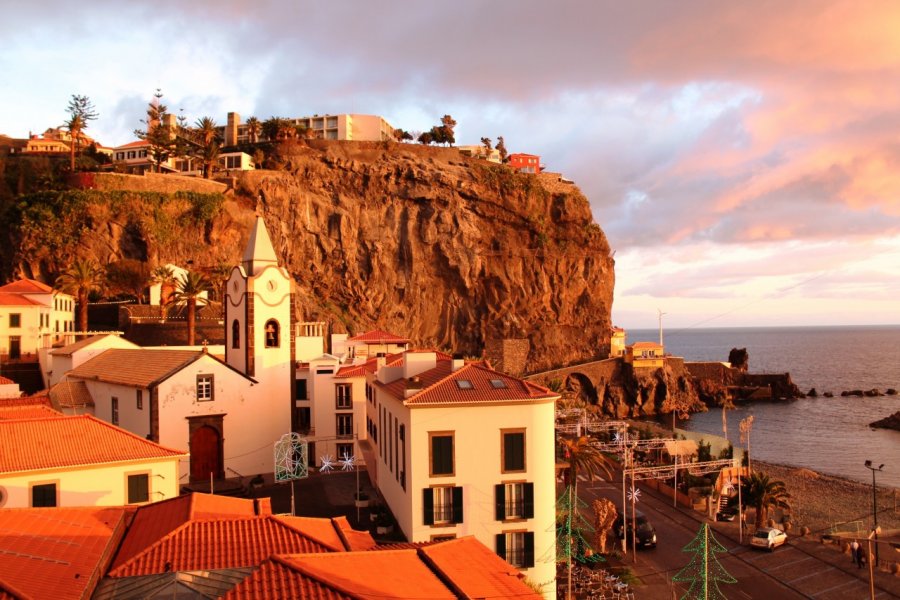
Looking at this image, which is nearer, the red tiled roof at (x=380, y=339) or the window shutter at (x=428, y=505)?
the window shutter at (x=428, y=505)

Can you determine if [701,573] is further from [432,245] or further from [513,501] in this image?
[432,245]

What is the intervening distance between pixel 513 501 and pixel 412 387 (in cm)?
539

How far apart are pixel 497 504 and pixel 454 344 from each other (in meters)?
66.7

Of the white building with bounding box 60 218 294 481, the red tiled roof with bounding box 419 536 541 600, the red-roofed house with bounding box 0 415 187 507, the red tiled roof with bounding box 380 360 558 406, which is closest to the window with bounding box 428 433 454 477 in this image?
the red tiled roof with bounding box 380 360 558 406

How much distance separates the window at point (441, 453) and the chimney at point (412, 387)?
5.09ft

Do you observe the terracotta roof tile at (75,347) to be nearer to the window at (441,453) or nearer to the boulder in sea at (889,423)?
the window at (441,453)

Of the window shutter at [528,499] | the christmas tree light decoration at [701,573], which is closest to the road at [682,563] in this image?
the christmas tree light decoration at [701,573]

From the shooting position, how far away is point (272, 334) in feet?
134

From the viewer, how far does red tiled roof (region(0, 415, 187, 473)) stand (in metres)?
22.3

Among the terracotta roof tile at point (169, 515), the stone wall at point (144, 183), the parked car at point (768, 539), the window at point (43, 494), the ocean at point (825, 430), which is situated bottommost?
the ocean at point (825, 430)

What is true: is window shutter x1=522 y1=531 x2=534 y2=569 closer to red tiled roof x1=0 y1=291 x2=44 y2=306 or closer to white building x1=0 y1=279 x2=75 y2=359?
white building x1=0 y1=279 x2=75 y2=359

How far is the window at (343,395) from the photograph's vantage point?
135 feet

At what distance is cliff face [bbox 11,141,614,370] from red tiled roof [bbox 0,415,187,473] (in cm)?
5124

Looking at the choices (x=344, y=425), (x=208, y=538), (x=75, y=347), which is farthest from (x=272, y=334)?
(x=208, y=538)
